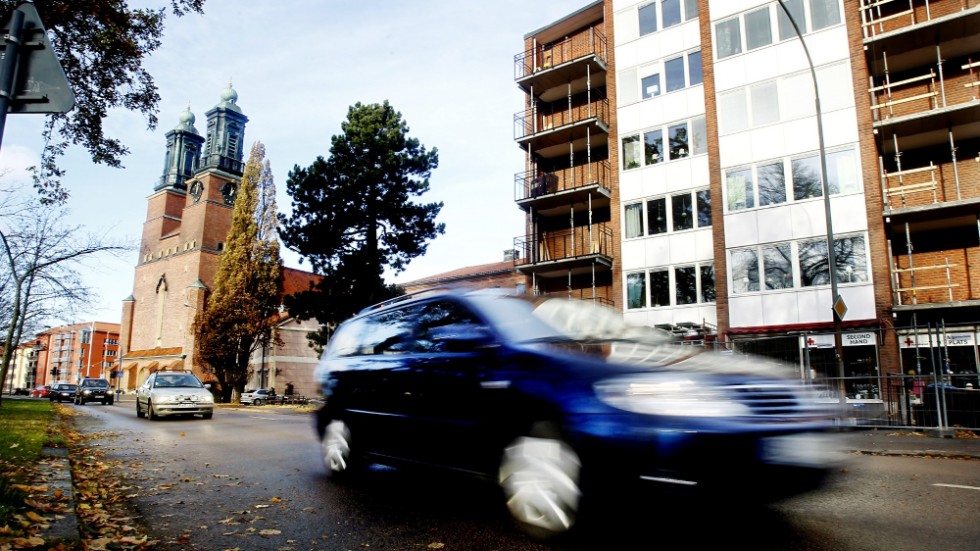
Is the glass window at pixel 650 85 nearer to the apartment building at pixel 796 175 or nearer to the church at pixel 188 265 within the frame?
the apartment building at pixel 796 175

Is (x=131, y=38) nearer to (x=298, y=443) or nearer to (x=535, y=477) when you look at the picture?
(x=298, y=443)

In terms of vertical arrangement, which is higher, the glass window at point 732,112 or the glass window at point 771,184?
the glass window at point 732,112

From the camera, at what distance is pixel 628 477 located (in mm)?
3279

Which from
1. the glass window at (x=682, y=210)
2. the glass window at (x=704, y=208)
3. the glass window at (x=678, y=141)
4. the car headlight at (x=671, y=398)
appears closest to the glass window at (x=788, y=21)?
the glass window at (x=678, y=141)

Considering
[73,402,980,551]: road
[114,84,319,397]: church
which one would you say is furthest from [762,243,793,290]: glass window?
[114,84,319,397]: church

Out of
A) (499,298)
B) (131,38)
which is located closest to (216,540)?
(499,298)

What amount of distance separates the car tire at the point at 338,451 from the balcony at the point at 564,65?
2294 centimetres

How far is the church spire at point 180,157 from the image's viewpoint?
7575 centimetres

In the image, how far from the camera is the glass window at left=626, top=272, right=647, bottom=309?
2402 centimetres

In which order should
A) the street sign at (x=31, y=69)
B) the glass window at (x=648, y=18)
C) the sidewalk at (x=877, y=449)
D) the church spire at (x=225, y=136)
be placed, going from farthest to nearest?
1. the church spire at (x=225, y=136)
2. the glass window at (x=648, y=18)
3. the street sign at (x=31, y=69)
4. the sidewalk at (x=877, y=449)

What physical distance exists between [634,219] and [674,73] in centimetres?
642

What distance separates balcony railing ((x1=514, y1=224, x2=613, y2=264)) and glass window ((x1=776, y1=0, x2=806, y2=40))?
982 cm

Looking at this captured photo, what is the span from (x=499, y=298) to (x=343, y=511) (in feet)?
6.81

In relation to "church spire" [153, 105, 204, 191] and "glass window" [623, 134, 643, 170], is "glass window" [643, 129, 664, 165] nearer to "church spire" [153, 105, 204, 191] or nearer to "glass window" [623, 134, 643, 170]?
"glass window" [623, 134, 643, 170]
